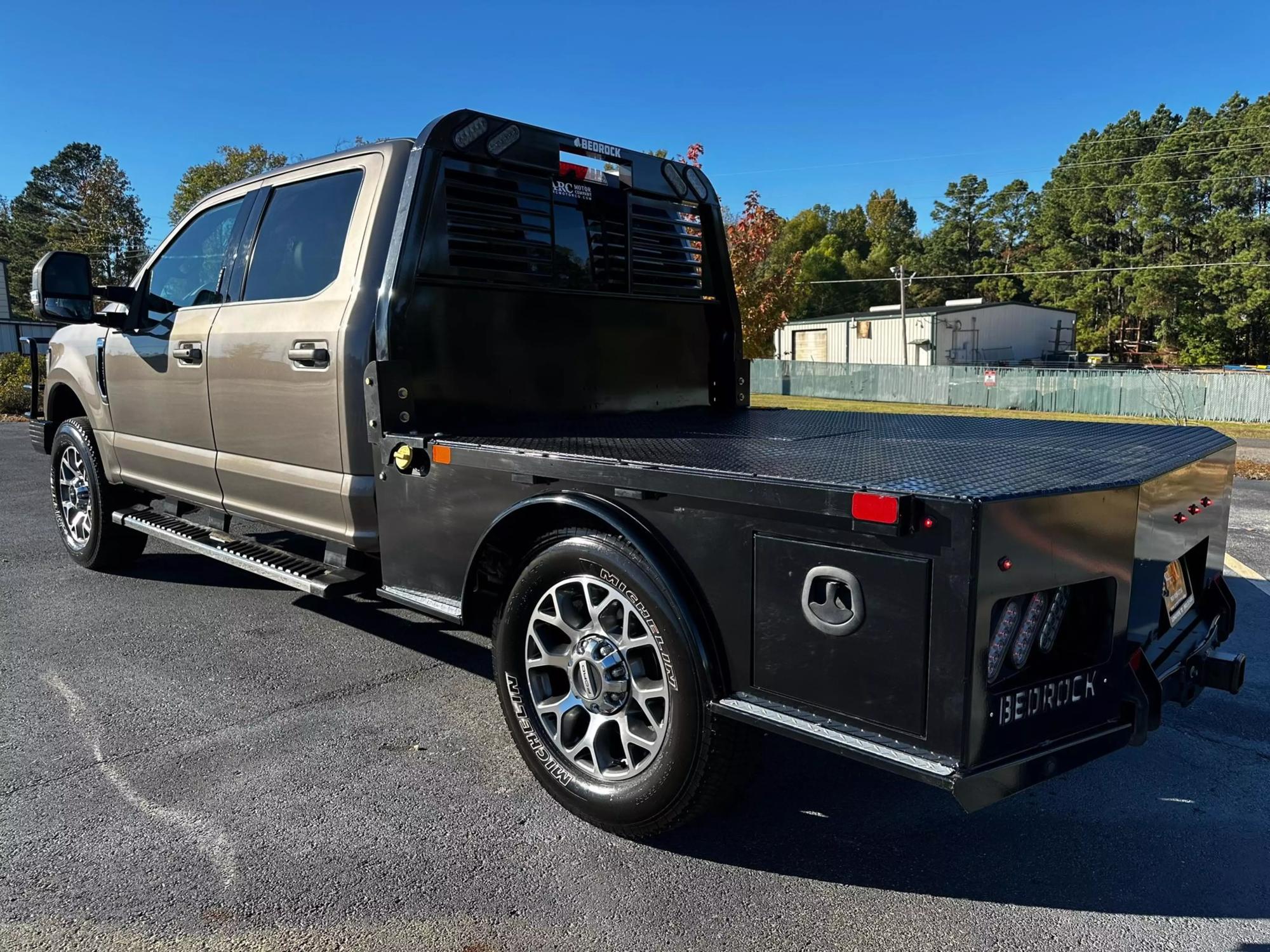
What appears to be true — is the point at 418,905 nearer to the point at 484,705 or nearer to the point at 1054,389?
the point at 484,705

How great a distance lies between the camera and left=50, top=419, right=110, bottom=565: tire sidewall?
19.6ft

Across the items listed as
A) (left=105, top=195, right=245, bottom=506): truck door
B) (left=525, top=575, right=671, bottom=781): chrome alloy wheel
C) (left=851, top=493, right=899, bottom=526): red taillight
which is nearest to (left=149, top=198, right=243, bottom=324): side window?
(left=105, top=195, right=245, bottom=506): truck door

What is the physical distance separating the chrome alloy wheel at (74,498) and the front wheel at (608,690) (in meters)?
4.35

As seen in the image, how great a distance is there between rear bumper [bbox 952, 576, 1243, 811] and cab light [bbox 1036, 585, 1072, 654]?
0.25 m

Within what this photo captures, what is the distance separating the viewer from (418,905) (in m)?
2.62

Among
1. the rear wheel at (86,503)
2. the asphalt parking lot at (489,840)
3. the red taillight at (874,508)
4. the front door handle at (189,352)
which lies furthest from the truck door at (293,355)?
the red taillight at (874,508)

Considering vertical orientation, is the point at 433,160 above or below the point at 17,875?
above

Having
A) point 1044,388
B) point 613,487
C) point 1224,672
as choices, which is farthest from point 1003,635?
point 1044,388

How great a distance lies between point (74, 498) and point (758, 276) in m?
24.5

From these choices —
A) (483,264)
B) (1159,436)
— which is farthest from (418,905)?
(1159,436)

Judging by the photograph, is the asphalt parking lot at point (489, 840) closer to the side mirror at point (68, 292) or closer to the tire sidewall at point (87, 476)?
the tire sidewall at point (87, 476)

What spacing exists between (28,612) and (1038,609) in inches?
218

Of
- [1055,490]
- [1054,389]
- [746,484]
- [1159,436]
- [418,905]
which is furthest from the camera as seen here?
[1054,389]

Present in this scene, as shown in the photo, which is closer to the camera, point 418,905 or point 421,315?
point 418,905
